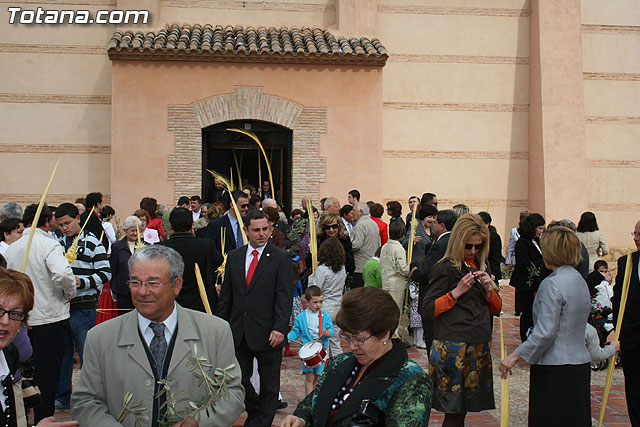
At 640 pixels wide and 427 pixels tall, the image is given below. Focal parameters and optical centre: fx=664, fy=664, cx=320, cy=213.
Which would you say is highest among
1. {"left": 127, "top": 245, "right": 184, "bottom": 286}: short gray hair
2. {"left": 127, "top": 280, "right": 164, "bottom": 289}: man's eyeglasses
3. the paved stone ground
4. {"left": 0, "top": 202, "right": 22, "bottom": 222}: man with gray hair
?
{"left": 0, "top": 202, "right": 22, "bottom": 222}: man with gray hair

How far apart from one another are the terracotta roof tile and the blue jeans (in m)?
9.00

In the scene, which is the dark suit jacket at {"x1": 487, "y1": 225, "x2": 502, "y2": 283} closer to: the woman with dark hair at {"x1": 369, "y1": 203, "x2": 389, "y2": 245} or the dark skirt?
the woman with dark hair at {"x1": 369, "y1": 203, "x2": 389, "y2": 245}

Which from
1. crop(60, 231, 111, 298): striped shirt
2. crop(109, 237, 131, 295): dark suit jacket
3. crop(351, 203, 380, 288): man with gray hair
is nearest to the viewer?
crop(60, 231, 111, 298): striped shirt

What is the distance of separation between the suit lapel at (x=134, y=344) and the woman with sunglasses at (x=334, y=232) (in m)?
5.98

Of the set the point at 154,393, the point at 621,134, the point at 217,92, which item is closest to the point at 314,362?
the point at 154,393

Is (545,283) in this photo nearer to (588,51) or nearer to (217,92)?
(217,92)

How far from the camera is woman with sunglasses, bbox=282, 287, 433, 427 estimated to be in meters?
3.06

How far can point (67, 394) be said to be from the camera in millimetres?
7180

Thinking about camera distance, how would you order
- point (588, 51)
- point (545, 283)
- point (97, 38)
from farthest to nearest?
point (588, 51)
point (97, 38)
point (545, 283)

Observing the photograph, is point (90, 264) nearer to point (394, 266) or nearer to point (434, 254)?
point (434, 254)

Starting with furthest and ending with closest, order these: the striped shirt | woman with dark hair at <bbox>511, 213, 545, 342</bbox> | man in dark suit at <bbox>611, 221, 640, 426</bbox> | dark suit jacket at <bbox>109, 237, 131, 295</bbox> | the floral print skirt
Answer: woman with dark hair at <bbox>511, 213, 545, 342</bbox>
dark suit jacket at <bbox>109, 237, 131, 295</bbox>
the striped shirt
man in dark suit at <bbox>611, 221, 640, 426</bbox>
the floral print skirt

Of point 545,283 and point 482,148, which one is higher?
point 482,148

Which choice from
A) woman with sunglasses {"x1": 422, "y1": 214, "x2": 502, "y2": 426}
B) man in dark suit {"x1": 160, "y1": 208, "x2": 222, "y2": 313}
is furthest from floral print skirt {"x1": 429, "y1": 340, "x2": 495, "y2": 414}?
man in dark suit {"x1": 160, "y1": 208, "x2": 222, "y2": 313}

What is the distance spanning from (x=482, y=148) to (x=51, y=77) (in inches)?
436
